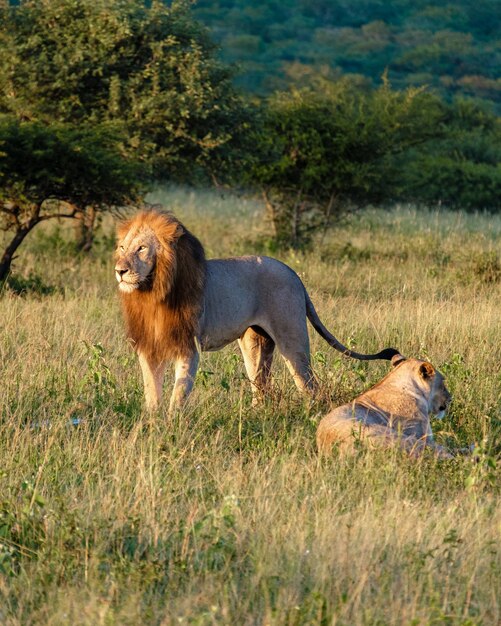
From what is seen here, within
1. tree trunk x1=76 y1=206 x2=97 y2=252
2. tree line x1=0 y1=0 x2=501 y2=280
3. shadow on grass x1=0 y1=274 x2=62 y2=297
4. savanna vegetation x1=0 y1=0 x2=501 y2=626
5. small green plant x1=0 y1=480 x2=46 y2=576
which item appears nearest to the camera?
savanna vegetation x1=0 y1=0 x2=501 y2=626

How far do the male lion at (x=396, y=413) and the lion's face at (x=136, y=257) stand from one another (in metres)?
1.27

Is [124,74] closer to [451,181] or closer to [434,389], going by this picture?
[434,389]

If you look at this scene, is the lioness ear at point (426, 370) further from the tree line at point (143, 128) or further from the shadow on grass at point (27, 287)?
the tree line at point (143, 128)

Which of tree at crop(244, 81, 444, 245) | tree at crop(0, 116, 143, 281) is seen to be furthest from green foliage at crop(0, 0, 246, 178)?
tree at crop(0, 116, 143, 281)

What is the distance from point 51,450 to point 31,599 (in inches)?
62.0

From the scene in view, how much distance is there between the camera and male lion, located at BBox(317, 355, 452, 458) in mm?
5059

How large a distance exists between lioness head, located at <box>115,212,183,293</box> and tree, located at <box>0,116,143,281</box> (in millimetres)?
5178

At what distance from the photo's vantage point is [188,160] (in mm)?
14727

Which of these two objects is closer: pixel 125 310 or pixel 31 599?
pixel 31 599

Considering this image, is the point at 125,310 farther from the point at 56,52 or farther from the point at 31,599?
the point at 56,52

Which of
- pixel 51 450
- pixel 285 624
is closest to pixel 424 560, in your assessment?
pixel 285 624

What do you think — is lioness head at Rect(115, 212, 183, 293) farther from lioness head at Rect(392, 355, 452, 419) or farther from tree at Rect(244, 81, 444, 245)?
tree at Rect(244, 81, 444, 245)

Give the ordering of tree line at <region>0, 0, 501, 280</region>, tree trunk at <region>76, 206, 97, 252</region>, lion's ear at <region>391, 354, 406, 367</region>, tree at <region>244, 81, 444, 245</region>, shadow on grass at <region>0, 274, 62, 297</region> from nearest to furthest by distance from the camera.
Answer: lion's ear at <region>391, 354, 406, 367</region>, shadow on grass at <region>0, 274, 62, 297</region>, tree line at <region>0, 0, 501, 280</region>, tree trunk at <region>76, 206, 97, 252</region>, tree at <region>244, 81, 444, 245</region>

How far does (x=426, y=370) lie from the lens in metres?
5.55
